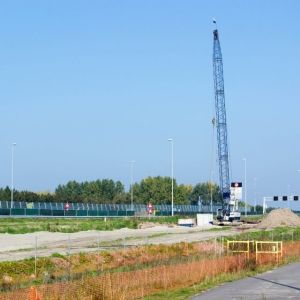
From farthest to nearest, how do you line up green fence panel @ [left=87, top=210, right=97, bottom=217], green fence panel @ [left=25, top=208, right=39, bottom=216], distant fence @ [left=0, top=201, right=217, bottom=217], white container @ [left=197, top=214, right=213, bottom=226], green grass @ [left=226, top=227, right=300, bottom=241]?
green fence panel @ [left=87, top=210, right=97, bottom=217] < green fence panel @ [left=25, top=208, right=39, bottom=216] < distant fence @ [left=0, top=201, right=217, bottom=217] < white container @ [left=197, top=214, right=213, bottom=226] < green grass @ [left=226, top=227, right=300, bottom=241]

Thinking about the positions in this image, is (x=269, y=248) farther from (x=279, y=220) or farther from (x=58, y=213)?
→ (x=58, y=213)

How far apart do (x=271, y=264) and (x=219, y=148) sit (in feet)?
286

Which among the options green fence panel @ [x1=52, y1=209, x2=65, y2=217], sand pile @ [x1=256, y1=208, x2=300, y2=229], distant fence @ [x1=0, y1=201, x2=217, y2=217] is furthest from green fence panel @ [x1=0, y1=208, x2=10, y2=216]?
sand pile @ [x1=256, y1=208, x2=300, y2=229]

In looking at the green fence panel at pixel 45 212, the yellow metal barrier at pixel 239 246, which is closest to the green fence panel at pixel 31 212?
the green fence panel at pixel 45 212

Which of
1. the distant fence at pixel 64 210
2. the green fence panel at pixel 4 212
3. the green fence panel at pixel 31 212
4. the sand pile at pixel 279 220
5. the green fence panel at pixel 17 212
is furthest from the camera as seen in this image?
the green fence panel at pixel 31 212

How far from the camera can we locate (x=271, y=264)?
3844 centimetres

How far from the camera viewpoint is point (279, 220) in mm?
100375

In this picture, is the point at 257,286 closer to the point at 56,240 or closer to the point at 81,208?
the point at 56,240

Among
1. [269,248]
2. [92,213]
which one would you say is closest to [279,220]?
[92,213]

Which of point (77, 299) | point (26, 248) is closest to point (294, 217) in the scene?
point (26, 248)

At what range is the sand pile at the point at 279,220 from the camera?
319 ft

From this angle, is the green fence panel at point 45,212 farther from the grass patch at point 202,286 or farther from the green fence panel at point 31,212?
the grass patch at point 202,286

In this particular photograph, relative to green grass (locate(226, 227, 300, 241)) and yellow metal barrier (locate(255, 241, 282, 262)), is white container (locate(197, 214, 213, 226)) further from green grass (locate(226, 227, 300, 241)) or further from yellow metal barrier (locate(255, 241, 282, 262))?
yellow metal barrier (locate(255, 241, 282, 262))

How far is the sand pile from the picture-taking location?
97150mm
